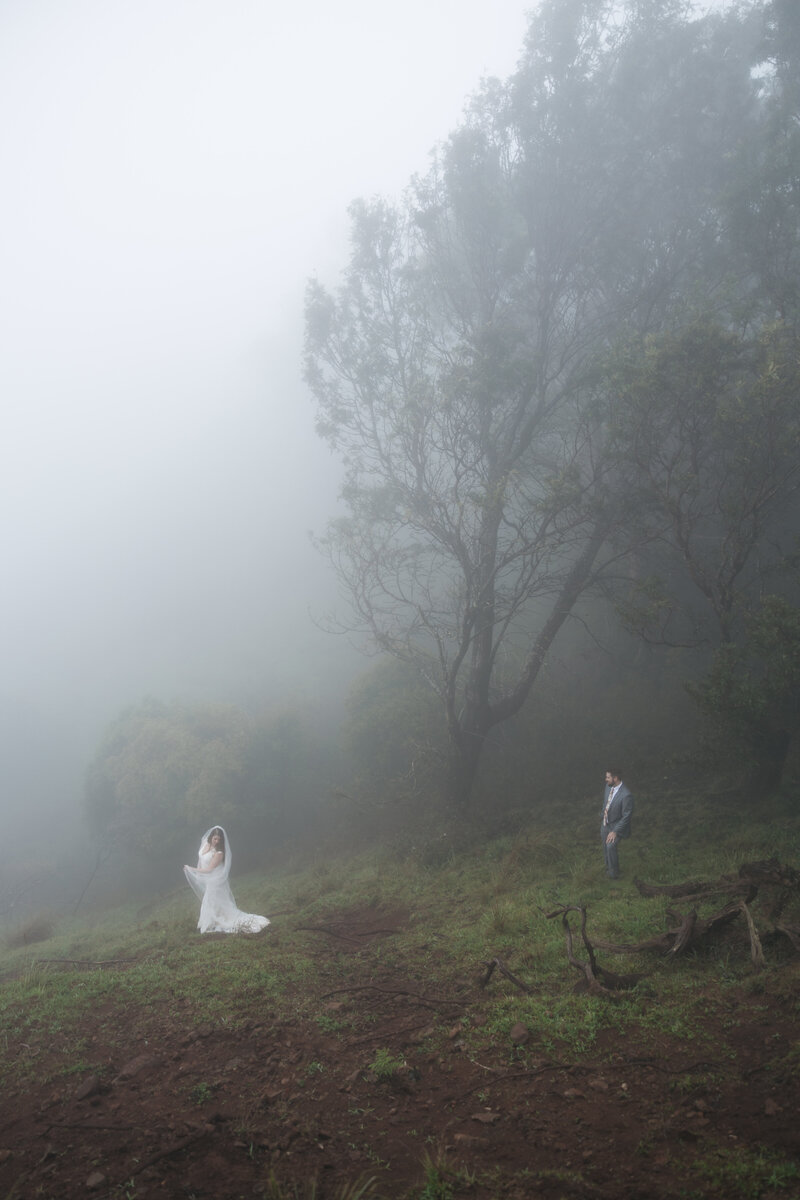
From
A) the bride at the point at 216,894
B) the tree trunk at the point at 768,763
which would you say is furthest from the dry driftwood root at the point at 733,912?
the bride at the point at 216,894

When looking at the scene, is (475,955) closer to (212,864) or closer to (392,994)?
(392,994)

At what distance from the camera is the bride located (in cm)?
960

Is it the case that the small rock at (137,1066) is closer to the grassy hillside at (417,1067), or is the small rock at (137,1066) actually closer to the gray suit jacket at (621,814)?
the grassy hillside at (417,1067)

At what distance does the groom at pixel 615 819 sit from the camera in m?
9.38

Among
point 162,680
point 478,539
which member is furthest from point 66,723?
point 478,539

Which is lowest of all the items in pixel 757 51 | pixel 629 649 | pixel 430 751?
pixel 430 751

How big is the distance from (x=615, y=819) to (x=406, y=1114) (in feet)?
22.2

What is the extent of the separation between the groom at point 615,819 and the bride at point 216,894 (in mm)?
5105

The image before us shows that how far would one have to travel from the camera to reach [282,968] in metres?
6.57

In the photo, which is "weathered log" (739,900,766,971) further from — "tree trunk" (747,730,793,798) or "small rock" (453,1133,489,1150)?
"tree trunk" (747,730,793,798)

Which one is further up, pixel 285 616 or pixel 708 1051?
pixel 285 616

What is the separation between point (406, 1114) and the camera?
144 inches

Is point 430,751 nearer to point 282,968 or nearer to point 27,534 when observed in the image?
point 282,968

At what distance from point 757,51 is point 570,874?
1776 cm
